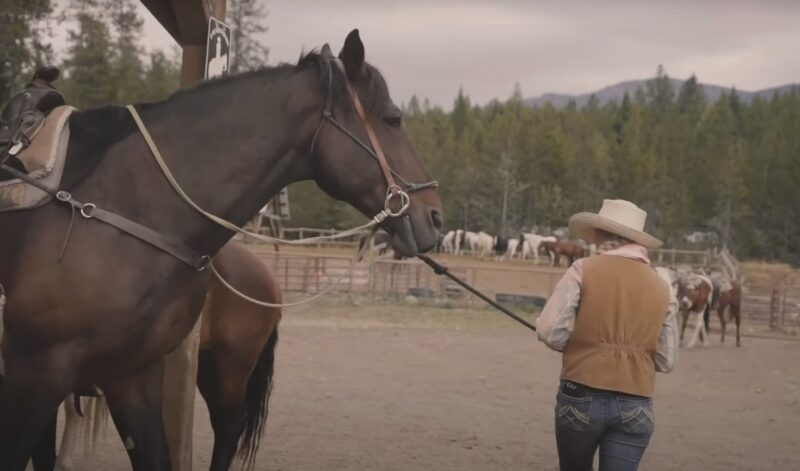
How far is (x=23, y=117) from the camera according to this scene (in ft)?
10.7

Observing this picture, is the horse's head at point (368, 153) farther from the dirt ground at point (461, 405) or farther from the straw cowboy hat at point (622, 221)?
the dirt ground at point (461, 405)

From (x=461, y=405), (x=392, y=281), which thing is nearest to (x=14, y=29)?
(x=392, y=281)

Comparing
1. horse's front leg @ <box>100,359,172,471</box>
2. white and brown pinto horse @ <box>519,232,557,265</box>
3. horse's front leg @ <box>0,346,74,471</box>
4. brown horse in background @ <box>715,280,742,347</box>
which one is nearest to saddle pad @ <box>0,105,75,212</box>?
horse's front leg @ <box>0,346,74,471</box>

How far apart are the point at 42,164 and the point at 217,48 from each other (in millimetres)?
1649

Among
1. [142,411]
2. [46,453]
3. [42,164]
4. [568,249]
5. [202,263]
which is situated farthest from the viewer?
[568,249]

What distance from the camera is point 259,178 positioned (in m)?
3.21

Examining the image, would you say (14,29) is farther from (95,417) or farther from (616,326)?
(616,326)

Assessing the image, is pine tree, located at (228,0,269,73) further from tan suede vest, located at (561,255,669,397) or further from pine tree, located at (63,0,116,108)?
tan suede vest, located at (561,255,669,397)

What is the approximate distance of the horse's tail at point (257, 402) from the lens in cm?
526

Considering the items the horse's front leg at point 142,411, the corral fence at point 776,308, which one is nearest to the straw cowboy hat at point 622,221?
the horse's front leg at point 142,411

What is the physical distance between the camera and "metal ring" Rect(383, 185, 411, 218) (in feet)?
10.2

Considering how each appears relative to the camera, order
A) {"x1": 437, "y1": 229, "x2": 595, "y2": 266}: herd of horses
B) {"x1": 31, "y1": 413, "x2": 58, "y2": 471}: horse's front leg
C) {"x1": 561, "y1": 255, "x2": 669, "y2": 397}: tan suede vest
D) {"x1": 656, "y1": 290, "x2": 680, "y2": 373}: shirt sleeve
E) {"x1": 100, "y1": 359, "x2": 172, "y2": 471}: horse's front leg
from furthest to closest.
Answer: {"x1": 437, "y1": 229, "x2": 595, "y2": 266}: herd of horses, {"x1": 31, "y1": 413, "x2": 58, "y2": 471}: horse's front leg, {"x1": 656, "y1": 290, "x2": 680, "y2": 373}: shirt sleeve, {"x1": 561, "y1": 255, "x2": 669, "y2": 397}: tan suede vest, {"x1": 100, "y1": 359, "x2": 172, "y2": 471}: horse's front leg

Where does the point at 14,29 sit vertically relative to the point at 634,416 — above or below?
above

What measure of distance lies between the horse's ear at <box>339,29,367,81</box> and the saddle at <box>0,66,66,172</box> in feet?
3.83
